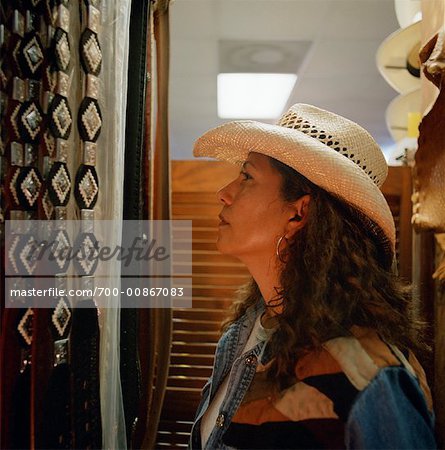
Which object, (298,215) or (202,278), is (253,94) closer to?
(202,278)

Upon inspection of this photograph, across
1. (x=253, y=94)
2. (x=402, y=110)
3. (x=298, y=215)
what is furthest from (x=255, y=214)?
(x=253, y=94)

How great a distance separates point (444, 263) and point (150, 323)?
708 mm

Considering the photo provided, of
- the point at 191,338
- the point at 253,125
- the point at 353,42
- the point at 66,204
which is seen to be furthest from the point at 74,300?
the point at 353,42

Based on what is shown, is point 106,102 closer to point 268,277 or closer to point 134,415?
point 268,277

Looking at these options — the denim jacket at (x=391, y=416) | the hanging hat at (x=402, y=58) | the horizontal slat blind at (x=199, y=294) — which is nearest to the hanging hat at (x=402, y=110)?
the hanging hat at (x=402, y=58)

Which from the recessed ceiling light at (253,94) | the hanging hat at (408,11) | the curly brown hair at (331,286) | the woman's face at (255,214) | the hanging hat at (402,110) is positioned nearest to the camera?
the curly brown hair at (331,286)

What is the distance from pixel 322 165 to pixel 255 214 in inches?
6.7

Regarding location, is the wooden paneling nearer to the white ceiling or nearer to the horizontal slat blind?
the horizontal slat blind

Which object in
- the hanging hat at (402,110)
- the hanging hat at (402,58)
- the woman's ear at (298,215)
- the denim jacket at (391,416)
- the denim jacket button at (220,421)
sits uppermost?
A: the hanging hat at (402,58)

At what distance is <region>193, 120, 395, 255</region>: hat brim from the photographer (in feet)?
2.56

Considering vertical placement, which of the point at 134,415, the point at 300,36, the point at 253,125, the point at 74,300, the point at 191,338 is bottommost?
the point at 134,415

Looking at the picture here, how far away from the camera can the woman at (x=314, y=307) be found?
0.68 metres

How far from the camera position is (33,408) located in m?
0.76

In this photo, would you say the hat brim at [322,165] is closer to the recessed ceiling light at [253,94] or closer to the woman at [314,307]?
the woman at [314,307]
